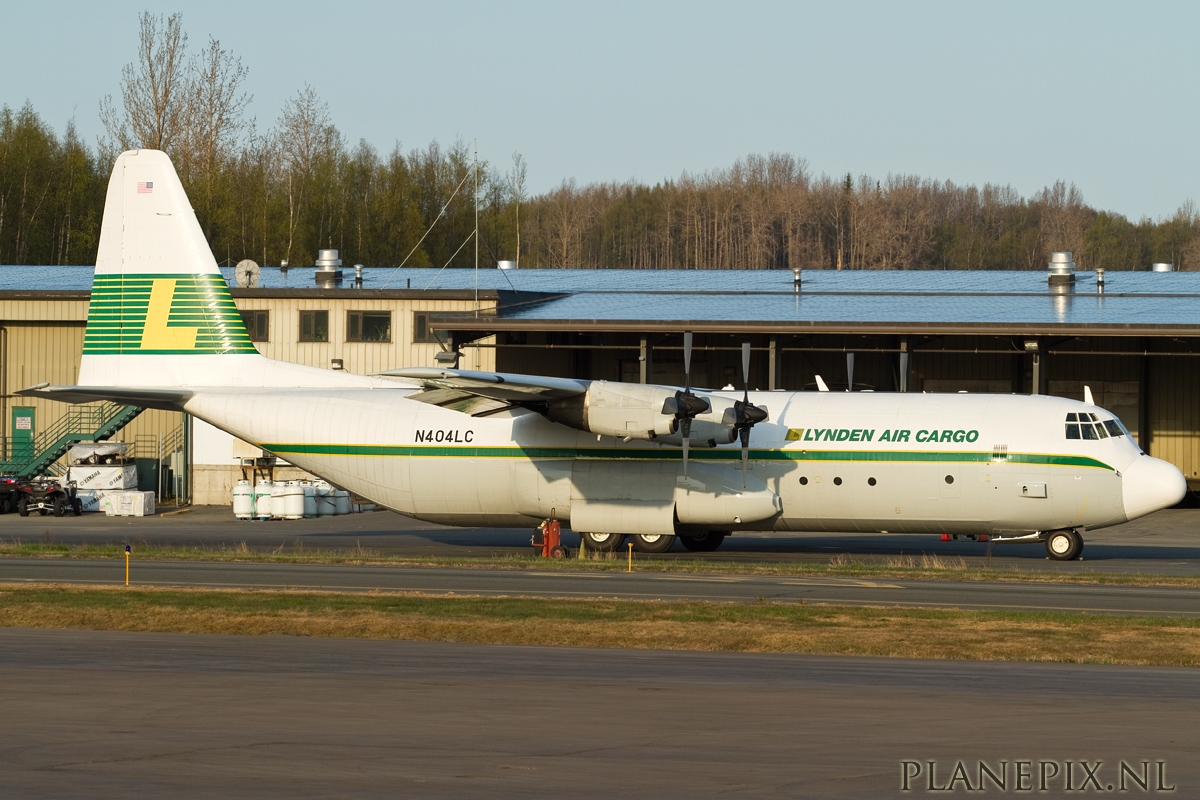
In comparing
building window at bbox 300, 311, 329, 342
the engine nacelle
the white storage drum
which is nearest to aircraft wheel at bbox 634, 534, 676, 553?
the engine nacelle

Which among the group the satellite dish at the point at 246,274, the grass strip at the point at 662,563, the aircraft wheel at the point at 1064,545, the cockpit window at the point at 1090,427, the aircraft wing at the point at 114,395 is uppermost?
the satellite dish at the point at 246,274

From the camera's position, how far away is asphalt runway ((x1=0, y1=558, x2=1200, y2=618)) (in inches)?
863

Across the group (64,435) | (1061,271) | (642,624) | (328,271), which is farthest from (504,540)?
(1061,271)

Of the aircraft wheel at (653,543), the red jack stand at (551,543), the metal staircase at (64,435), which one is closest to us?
the red jack stand at (551,543)

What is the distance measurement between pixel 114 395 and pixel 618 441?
1203cm

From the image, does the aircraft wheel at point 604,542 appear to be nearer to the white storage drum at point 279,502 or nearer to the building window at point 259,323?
the white storage drum at point 279,502

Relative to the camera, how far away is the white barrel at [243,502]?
135 ft

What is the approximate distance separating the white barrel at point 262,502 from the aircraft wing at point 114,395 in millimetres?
8550

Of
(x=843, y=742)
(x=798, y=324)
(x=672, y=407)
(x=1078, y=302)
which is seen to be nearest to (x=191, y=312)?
(x=672, y=407)

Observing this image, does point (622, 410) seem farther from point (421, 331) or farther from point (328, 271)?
point (328, 271)

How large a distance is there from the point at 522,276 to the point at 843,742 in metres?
50.1

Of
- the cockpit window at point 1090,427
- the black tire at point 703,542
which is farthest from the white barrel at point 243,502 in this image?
the cockpit window at point 1090,427

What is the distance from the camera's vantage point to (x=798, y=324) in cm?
4172

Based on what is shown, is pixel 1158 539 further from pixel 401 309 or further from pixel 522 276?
pixel 522 276
